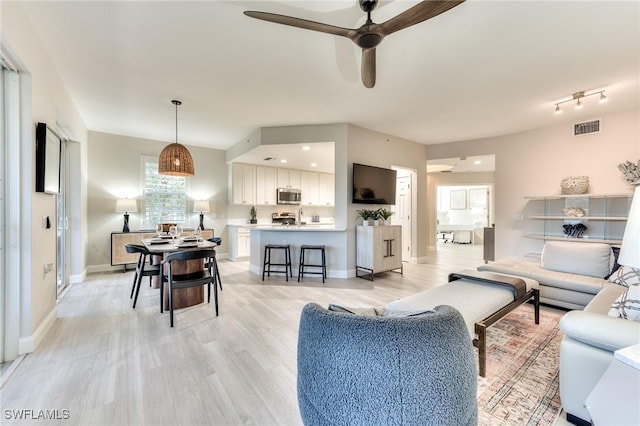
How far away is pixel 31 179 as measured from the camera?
228cm

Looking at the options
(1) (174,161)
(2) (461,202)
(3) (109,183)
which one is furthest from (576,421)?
(2) (461,202)

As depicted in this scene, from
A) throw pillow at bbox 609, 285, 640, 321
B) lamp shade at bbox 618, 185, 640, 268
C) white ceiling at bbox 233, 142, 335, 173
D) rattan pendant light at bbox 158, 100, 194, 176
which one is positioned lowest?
throw pillow at bbox 609, 285, 640, 321

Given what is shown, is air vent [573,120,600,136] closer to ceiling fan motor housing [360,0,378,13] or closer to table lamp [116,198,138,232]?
ceiling fan motor housing [360,0,378,13]

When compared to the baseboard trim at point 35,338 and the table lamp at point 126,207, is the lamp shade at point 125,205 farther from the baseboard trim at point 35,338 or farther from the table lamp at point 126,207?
the baseboard trim at point 35,338

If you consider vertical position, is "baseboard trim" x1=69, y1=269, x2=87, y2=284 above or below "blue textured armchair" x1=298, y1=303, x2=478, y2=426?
below

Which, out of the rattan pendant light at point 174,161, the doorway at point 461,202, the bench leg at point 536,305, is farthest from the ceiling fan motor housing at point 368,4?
the doorway at point 461,202

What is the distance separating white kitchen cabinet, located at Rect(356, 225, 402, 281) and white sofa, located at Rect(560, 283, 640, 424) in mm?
3110

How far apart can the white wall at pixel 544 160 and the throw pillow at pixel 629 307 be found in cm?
369

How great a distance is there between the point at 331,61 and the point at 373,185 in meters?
2.72

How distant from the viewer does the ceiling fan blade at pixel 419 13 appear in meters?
1.52

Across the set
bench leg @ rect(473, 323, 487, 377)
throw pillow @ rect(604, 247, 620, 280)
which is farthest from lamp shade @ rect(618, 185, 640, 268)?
throw pillow @ rect(604, 247, 620, 280)

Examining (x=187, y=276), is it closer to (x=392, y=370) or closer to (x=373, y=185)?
(x=392, y=370)

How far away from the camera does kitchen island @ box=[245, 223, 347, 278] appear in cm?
480

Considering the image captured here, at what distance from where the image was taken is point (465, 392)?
1.02m
